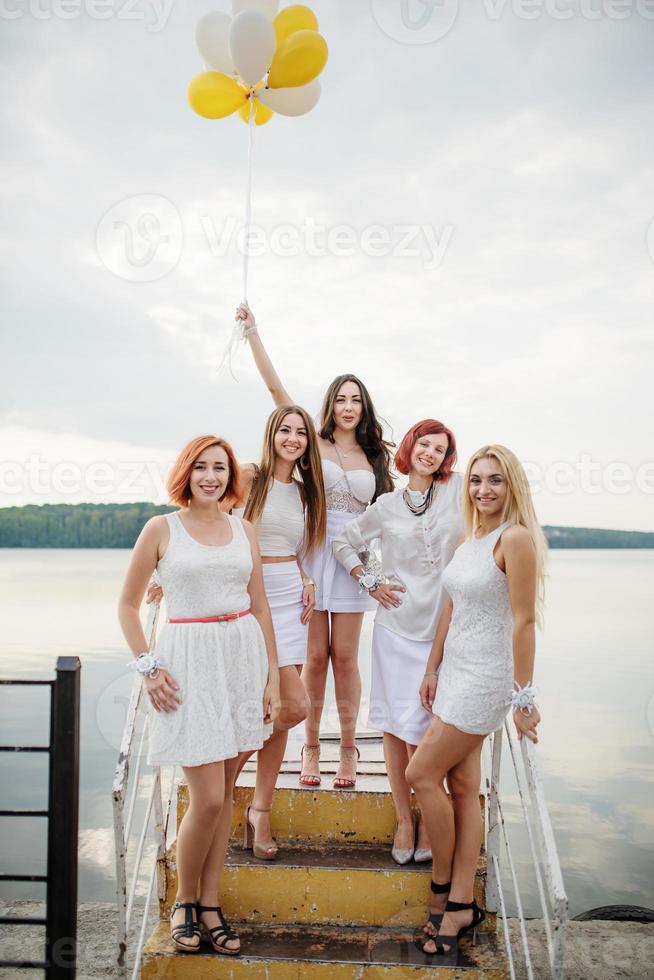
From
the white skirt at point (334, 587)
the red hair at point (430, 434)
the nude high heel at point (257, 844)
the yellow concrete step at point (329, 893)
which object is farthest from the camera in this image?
the white skirt at point (334, 587)

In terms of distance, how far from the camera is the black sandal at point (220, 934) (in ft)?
8.41

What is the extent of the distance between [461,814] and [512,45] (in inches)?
250

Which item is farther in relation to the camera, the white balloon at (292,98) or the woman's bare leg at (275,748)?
the white balloon at (292,98)

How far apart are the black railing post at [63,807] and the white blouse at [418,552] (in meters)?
1.35

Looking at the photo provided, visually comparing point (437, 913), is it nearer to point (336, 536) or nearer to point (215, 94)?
point (336, 536)

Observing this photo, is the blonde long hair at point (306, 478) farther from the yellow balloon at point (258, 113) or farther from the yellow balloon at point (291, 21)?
the yellow balloon at point (291, 21)

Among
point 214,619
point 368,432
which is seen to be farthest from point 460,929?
point 368,432

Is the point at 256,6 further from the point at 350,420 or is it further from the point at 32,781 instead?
the point at 32,781

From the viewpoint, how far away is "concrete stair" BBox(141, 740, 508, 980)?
2.55 meters

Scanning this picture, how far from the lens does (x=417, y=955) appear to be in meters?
2.59

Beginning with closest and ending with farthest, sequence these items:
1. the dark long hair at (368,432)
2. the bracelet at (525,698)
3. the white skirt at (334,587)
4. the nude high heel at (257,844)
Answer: the bracelet at (525,698) < the nude high heel at (257,844) < the white skirt at (334,587) < the dark long hair at (368,432)

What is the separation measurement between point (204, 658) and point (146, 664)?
0.20 metres

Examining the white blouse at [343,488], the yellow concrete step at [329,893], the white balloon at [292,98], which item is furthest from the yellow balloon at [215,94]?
the yellow concrete step at [329,893]

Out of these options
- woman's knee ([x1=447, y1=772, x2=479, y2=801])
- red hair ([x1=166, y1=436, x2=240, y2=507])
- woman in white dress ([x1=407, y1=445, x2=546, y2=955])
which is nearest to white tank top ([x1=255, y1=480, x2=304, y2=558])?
red hair ([x1=166, y1=436, x2=240, y2=507])
